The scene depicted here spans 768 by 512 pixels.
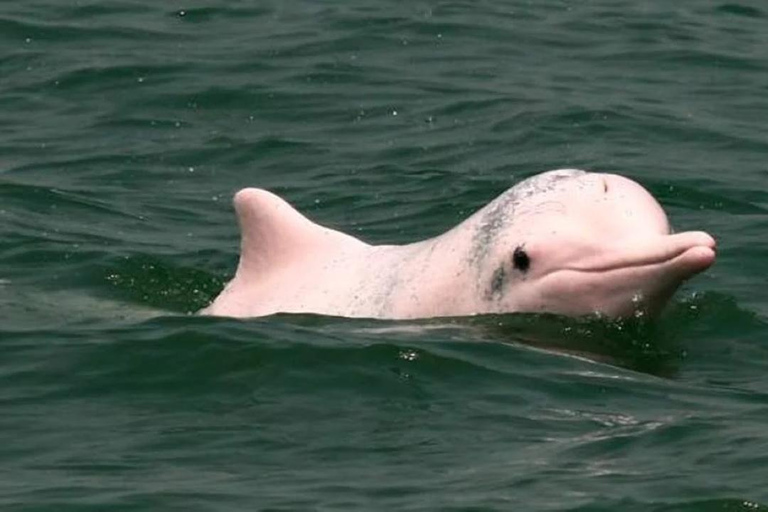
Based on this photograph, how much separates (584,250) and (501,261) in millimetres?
645

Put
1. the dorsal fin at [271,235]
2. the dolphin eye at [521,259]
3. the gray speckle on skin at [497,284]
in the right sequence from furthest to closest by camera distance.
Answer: the dorsal fin at [271,235], the gray speckle on skin at [497,284], the dolphin eye at [521,259]

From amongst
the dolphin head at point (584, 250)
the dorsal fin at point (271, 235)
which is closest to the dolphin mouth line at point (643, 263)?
the dolphin head at point (584, 250)

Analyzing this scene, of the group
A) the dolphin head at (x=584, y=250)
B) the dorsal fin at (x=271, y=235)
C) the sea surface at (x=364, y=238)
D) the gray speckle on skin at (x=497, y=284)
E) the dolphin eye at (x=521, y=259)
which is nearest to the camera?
the sea surface at (x=364, y=238)

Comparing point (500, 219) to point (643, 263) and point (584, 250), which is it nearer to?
point (584, 250)

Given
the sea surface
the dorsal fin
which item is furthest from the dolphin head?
the dorsal fin

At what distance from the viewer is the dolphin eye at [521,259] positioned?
17359mm

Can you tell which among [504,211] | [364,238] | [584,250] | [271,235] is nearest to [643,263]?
[584,250]

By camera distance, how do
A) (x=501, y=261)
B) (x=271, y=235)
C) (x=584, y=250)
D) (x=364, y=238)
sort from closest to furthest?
(x=584, y=250), (x=501, y=261), (x=271, y=235), (x=364, y=238)

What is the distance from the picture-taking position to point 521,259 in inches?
686

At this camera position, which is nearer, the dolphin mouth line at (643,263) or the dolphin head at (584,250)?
the dolphin mouth line at (643,263)

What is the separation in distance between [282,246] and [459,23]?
1180cm

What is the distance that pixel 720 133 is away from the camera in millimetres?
25641

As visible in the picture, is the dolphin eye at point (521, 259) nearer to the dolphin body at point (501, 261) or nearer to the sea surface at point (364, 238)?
the dolphin body at point (501, 261)

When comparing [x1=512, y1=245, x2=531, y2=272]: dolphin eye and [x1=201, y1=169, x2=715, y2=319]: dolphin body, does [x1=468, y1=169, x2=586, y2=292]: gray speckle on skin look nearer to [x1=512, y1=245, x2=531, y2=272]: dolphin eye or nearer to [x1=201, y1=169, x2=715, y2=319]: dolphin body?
[x1=201, y1=169, x2=715, y2=319]: dolphin body
